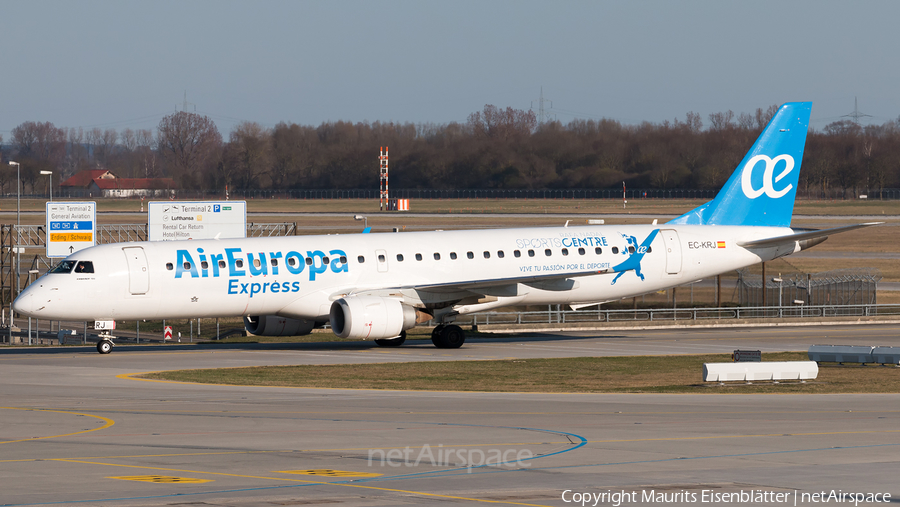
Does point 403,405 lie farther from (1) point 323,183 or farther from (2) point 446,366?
(1) point 323,183

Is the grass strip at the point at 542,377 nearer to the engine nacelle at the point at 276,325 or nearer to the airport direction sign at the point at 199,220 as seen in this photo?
the engine nacelle at the point at 276,325

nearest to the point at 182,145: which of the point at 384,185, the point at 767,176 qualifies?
the point at 384,185

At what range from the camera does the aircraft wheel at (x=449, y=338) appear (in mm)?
37844

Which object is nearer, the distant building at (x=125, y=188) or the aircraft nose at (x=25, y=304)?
the aircraft nose at (x=25, y=304)

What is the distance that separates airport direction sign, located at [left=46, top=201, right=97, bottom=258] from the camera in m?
62.6

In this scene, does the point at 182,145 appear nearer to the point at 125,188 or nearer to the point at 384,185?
the point at 125,188

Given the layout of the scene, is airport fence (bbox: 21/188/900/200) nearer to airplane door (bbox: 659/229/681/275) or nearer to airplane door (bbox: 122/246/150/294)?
airplane door (bbox: 659/229/681/275)

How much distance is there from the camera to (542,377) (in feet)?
94.9

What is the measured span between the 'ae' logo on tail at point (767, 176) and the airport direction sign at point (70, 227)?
38323mm
